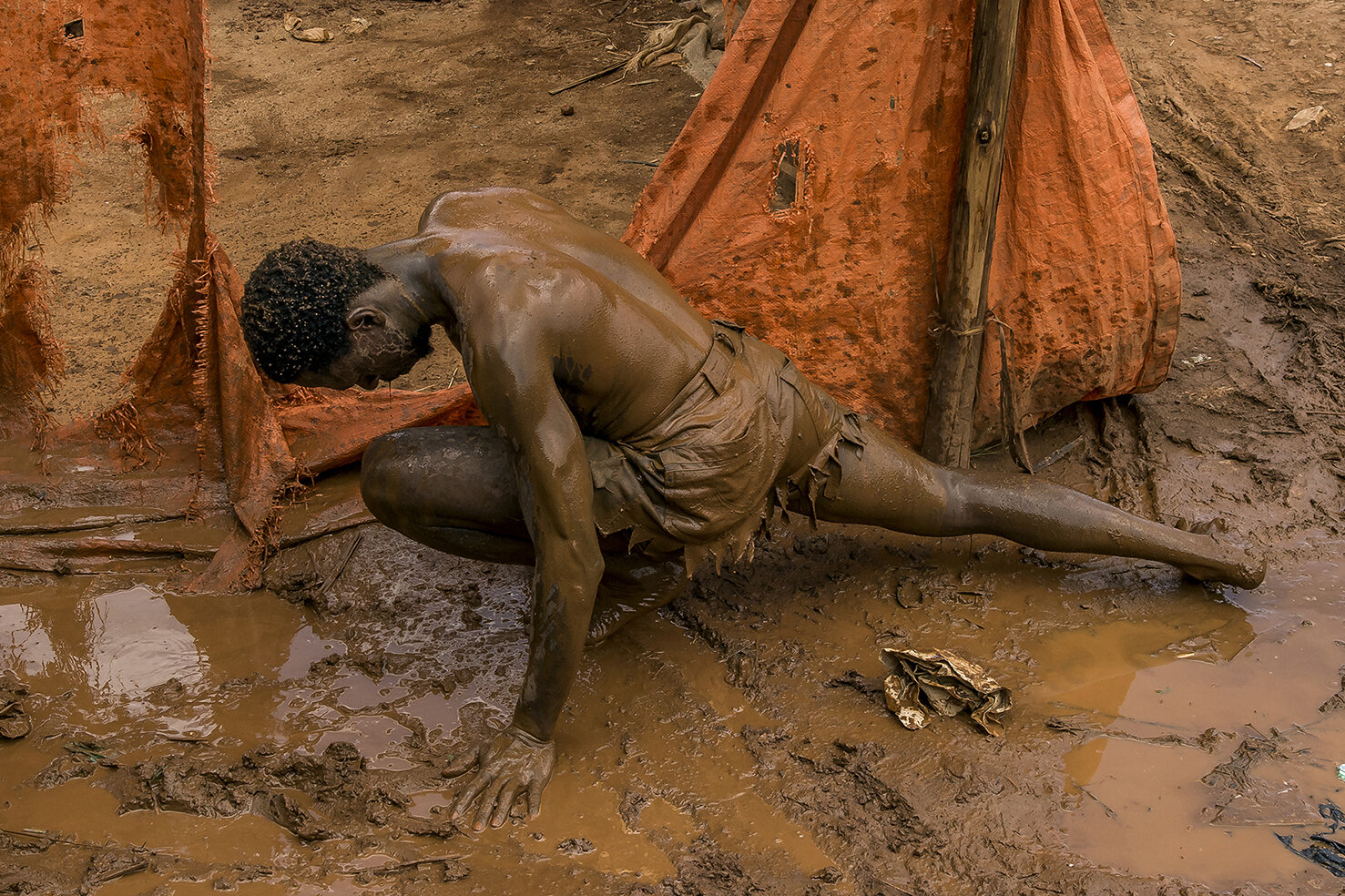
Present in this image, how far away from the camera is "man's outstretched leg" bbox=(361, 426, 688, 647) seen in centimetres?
286

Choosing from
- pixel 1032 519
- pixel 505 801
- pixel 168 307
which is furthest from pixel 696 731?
pixel 168 307

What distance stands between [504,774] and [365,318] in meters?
1.17

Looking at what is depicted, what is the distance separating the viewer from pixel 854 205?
3.37m

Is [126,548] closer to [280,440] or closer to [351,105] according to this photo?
[280,440]

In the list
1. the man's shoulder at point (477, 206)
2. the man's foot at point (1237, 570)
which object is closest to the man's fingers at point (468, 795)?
the man's shoulder at point (477, 206)

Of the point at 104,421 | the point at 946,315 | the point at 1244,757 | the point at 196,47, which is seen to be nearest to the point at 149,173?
the point at 196,47

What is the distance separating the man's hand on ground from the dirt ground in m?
0.05

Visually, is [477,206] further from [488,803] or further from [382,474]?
[488,803]

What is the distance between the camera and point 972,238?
3244 mm

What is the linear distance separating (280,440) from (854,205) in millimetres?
2019

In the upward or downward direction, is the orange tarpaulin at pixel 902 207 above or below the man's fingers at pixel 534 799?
above

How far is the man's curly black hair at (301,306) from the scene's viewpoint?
8.21 ft

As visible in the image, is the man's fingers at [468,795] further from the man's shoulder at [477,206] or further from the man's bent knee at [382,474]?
the man's shoulder at [477,206]

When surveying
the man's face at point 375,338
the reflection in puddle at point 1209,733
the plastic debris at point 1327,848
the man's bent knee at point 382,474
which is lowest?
the plastic debris at point 1327,848
